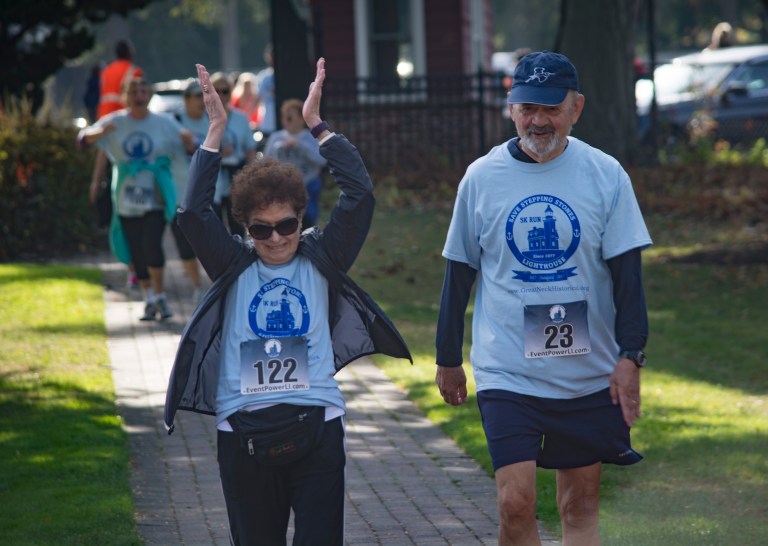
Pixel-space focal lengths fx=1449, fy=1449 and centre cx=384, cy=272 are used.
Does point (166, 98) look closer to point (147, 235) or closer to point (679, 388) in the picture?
point (147, 235)

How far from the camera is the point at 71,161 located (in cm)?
1702

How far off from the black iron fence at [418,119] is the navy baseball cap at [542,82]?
17330 millimetres

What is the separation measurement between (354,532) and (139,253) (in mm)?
6143

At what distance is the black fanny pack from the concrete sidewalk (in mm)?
1812

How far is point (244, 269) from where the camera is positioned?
4.66 metres

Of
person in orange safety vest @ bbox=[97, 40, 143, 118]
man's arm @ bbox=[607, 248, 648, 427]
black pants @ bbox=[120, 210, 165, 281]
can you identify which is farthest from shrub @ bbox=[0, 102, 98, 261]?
man's arm @ bbox=[607, 248, 648, 427]

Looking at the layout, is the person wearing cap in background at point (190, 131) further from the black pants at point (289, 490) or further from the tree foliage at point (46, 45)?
the black pants at point (289, 490)

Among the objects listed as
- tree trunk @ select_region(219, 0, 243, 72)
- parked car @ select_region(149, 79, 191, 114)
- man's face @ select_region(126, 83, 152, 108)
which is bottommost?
man's face @ select_region(126, 83, 152, 108)

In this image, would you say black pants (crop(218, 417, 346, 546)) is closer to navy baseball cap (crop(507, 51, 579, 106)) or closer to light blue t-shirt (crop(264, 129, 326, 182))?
navy baseball cap (crop(507, 51, 579, 106))

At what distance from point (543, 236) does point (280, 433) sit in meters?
1.08

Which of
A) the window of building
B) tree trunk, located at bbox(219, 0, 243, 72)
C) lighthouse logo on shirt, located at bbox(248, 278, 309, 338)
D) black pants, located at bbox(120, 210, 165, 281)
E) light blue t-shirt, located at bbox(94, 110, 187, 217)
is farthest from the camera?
tree trunk, located at bbox(219, 0, 243, 72)

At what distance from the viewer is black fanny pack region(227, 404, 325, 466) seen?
4457 mm

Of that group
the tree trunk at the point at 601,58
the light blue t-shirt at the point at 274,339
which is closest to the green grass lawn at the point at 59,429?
the light blue t-shirt at the point at 274,339

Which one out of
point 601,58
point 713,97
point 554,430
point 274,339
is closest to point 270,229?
point 274,339
